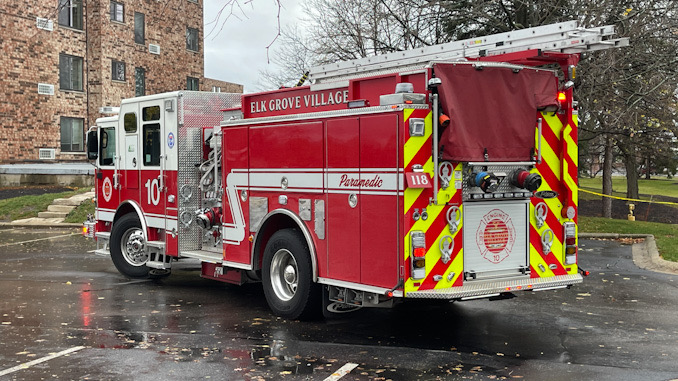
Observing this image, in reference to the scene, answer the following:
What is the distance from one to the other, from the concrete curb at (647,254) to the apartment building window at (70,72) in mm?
19782

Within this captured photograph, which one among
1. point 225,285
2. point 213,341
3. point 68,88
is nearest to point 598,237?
point 225,285

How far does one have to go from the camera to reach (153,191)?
35.7 feet

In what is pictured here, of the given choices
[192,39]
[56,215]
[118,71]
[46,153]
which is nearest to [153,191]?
[56,215]

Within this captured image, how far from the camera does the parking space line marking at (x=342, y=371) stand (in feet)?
20.5

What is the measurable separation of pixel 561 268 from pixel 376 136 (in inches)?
99.7

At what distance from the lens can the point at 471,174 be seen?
737cm

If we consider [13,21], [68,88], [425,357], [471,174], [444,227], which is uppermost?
[13,21]

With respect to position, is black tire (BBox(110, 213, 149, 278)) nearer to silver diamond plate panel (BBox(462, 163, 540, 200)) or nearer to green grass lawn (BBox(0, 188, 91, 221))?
silver diamond plate panel (BBox(462, 163, 540, 200))

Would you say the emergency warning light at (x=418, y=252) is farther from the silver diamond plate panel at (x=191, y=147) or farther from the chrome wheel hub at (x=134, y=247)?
the chrome wheel hub at (x=134, y=247)

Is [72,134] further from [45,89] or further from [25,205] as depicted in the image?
[25,205]

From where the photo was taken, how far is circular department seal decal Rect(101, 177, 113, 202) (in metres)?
11.9

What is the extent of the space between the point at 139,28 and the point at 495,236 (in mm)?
26474

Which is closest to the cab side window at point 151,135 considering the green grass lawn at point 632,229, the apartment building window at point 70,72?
the green grass lawn at point 632,229

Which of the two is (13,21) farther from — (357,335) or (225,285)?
(357,335)
